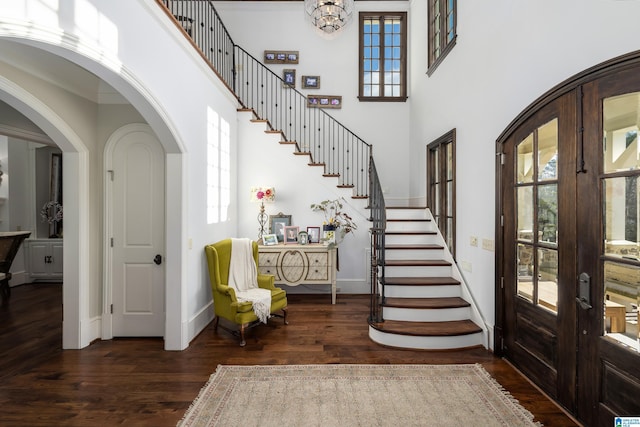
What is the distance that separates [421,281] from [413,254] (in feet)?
2.07

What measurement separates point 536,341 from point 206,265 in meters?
3.80

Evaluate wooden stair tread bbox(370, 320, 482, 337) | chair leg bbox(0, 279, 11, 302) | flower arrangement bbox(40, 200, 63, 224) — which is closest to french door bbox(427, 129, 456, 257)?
wooden stair tread bbox(370, 320, 482, 337)

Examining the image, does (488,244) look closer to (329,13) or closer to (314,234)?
(314,234)

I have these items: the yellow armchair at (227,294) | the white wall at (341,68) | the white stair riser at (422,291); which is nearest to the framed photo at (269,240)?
the yellow armchair at (227,294)

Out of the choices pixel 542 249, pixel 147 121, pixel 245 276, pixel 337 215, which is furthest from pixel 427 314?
pixel 147 121

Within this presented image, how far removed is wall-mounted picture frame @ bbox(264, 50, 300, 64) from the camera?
22.7 feet

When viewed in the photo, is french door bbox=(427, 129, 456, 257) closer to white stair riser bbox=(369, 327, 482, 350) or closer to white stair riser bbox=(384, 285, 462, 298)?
white stair riser bbox=(384, 285, 462, 298)

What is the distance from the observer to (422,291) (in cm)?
438

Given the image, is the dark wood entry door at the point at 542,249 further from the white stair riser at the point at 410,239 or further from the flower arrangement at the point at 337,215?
the flower arrangement at the point at 337,215

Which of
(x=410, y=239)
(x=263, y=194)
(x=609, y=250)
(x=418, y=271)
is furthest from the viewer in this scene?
(x=263, y=194)

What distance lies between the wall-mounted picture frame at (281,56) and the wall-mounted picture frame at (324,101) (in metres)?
Answer: 0.84

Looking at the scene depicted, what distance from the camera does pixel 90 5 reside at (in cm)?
225

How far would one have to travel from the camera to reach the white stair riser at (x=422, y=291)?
4.38 m

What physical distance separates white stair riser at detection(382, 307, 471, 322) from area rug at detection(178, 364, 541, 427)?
2.43 feet
